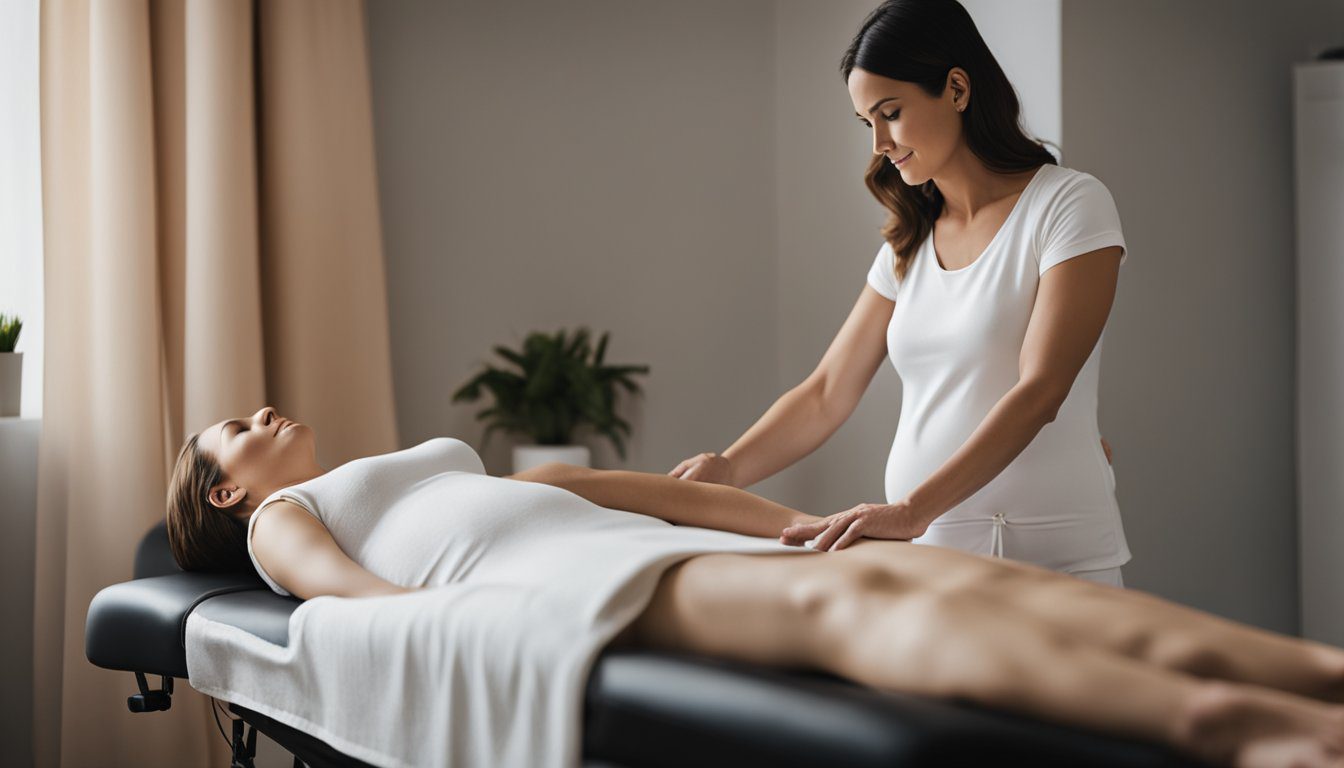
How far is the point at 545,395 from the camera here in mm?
3287

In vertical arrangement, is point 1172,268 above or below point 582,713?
above

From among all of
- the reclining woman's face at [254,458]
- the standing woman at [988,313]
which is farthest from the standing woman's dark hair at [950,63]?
the reclining woman's face at [254,458]

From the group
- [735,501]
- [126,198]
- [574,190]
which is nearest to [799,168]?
[574,190]

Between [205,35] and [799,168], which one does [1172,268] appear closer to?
[799,168]

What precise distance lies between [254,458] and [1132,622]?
1254mm

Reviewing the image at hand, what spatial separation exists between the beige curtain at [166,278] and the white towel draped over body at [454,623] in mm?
1186

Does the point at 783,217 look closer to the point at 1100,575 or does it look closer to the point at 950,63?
the point at 950,63

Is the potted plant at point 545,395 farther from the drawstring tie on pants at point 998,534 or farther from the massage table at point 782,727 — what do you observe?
the massage table at point 782,727

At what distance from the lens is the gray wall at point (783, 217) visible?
3135 mm

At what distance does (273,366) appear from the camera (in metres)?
→ 2.92

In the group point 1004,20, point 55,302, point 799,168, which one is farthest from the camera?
point 799,168

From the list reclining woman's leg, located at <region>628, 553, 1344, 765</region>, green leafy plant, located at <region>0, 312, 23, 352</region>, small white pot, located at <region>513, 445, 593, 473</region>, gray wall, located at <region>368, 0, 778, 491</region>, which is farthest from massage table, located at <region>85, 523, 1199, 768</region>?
gray wall, located at <region>368, 0, 778, 491</region>

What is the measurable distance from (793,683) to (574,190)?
9.38 feet

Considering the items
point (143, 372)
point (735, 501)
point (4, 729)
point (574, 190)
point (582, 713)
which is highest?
point (574, 190)
